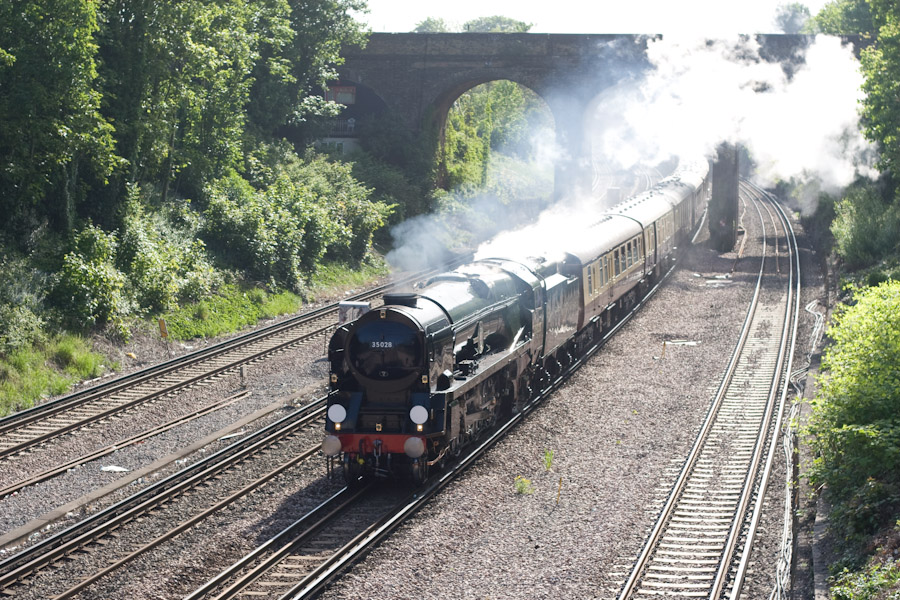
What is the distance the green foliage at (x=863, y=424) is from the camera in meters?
12.2

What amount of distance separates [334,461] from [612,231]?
43.7 feet

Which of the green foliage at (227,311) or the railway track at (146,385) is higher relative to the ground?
the green foliage at (227,311)

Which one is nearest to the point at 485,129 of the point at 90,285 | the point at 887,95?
the point at 887,95

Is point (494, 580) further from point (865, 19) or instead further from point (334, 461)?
point (865, 19)

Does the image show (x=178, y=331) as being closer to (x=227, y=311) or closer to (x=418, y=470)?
(x=227, y=311)

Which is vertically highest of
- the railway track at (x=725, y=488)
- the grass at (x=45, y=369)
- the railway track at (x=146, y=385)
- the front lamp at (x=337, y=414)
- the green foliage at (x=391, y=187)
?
the green foliage at (x=391, y=187)

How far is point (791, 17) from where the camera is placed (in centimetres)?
18212

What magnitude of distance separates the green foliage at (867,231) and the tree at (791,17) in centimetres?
15896

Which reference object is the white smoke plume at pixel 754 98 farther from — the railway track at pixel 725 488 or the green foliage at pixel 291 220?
the railway track at pixel 725 488

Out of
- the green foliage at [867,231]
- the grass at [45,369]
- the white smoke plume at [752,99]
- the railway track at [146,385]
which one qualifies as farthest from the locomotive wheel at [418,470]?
the white smoke plume at [752,99]

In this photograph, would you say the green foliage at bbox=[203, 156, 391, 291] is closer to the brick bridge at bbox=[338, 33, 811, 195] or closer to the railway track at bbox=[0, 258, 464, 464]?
the railway track at bbox=[0, 258, 464, 464]

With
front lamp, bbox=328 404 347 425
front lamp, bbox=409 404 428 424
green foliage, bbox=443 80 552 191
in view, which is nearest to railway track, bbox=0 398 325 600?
front lamp, bbox=328 404 347 425

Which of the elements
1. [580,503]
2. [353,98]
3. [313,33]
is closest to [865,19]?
[353,98]

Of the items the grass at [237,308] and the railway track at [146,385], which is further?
the grass at [237,308]
